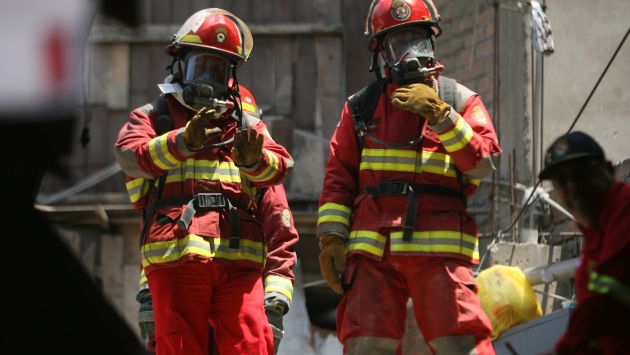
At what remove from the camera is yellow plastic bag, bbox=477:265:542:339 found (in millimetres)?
6039

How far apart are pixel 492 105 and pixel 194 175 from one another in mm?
4407

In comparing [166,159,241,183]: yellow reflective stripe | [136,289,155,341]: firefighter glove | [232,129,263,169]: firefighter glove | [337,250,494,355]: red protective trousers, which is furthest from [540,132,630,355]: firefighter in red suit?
[136,289,155,341]: firefighter glove

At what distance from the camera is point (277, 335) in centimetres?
504

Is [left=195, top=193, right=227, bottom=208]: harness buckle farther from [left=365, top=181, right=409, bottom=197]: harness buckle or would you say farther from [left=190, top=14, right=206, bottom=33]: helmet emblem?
[left=190, top=14, right=206, bottom=33]: helmet emblem

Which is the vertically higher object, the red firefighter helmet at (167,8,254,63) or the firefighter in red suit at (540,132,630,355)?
the red firefighter helmet at (167,8,254,63)

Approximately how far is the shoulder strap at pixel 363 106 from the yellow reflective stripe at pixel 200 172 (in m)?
0.62

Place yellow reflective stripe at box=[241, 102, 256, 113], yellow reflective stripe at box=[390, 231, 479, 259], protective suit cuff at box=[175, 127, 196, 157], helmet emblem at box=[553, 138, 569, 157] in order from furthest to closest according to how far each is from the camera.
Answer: yellow reflective stripe at box=[241, 102, 256, 113] < protective suit cuff at box=[175, 127, 196, 157] < yellow reflective stripe at box=[390, 231, 479, 259] < helmet emblem at box=[553, 138, 569, 157]

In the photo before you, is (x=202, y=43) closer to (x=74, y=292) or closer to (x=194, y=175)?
(x=194, y=175)

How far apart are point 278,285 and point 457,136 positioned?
3.84 feet

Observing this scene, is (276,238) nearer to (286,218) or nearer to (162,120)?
(286,218)

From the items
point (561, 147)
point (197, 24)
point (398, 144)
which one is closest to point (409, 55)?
point (398, 144)

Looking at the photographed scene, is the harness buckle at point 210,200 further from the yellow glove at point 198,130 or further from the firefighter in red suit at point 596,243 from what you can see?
the firefighter in red suit at point 596,243

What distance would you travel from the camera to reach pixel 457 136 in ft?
14.5

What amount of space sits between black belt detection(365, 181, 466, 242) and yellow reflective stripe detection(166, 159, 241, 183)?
26.5 inches
